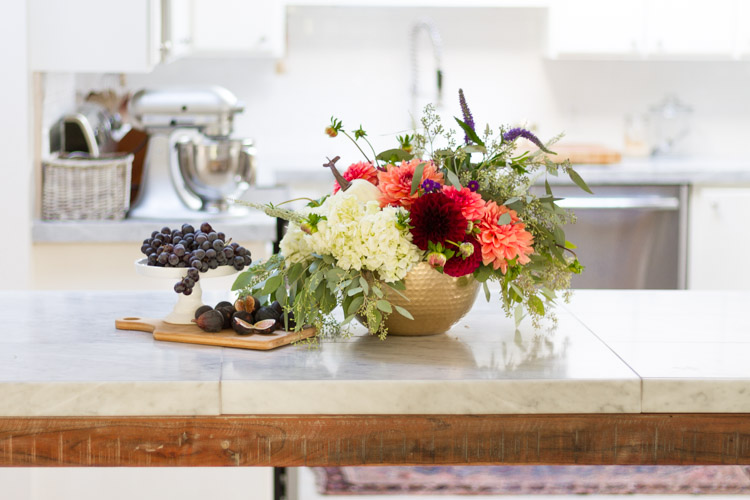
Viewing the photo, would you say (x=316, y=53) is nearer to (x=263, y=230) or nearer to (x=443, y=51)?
(x=443, y=51)

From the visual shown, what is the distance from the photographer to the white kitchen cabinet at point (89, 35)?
272 cm

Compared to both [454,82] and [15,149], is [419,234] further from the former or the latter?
[454,82]

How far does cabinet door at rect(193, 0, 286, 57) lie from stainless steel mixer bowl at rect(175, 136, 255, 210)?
118 centimetres

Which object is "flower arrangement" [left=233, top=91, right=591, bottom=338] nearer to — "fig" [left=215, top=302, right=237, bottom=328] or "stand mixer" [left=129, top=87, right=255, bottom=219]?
"fig" [left=215, top=302, right=237, bottom=328]

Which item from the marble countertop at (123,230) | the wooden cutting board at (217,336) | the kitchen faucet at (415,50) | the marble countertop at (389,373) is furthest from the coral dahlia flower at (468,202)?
the kitchen faucet at (415,50)

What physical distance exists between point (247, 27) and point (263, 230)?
1.54 m

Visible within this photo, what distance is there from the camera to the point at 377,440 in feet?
4.32

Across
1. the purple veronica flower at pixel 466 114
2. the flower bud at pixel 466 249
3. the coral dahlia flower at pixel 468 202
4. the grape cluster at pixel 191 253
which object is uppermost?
the purple veronica flower at pixel 466 114

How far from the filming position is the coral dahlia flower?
54.5 inches

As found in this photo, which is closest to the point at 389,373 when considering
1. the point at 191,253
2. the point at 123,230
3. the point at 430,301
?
the point at 430,301

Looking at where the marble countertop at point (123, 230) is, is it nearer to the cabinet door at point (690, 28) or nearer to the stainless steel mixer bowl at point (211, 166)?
the stainless steel mixer bowl at point (211, 166)

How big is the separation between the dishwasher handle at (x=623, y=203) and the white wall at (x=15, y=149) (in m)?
2.09

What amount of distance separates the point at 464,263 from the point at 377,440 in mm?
278

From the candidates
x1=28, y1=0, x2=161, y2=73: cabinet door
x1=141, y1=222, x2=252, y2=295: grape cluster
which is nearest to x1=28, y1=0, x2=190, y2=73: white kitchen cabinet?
x1=28, y1=0, x2=161, y2=73: cabinet door
